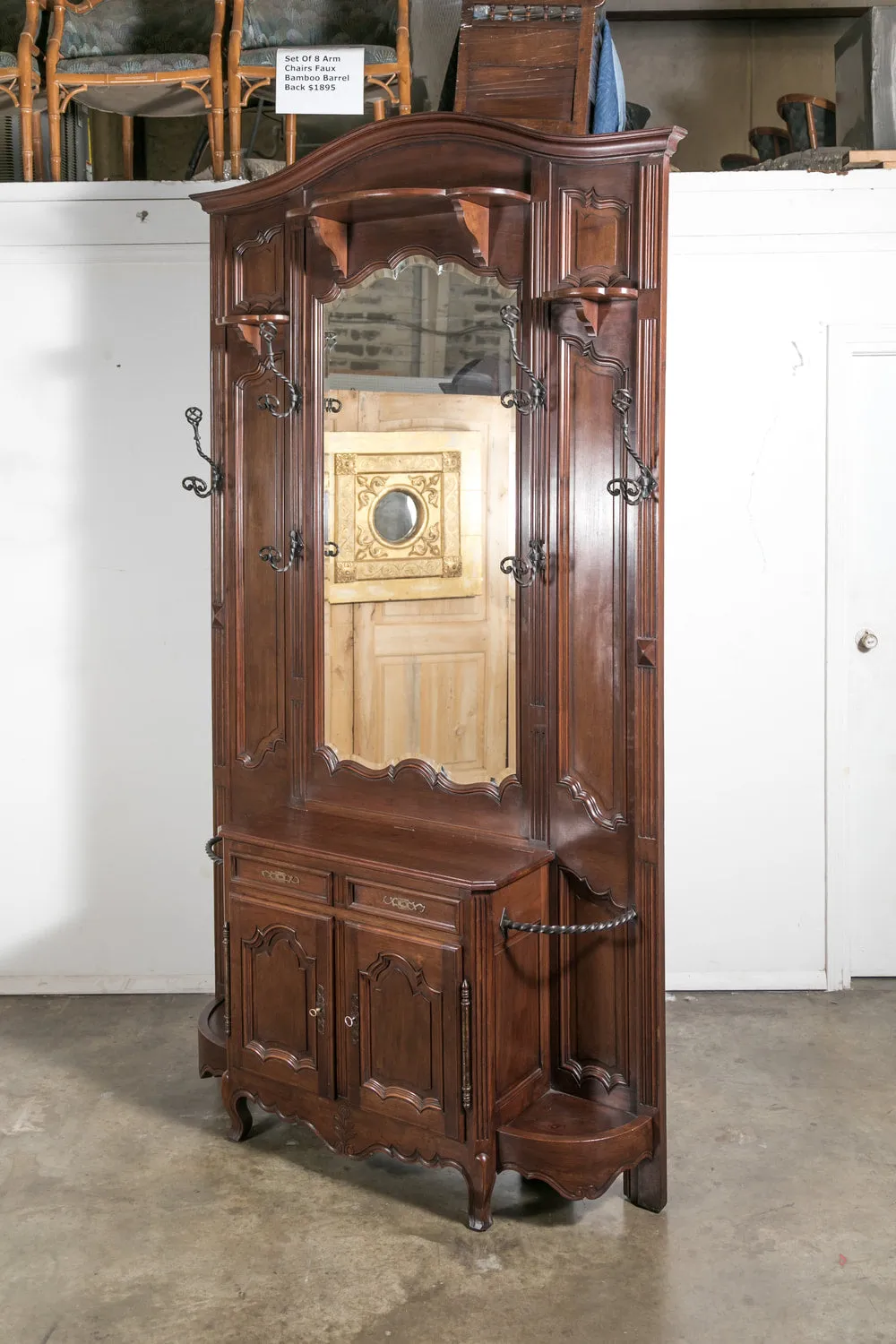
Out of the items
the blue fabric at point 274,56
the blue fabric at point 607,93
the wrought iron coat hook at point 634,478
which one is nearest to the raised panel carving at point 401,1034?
the wrought iron coat hook at point 634,478

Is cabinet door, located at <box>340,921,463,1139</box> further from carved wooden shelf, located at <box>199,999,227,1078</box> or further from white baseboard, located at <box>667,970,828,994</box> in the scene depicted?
white baseboard, located at <box>667,970,828,994</box>

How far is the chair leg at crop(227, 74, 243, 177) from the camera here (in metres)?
3.94

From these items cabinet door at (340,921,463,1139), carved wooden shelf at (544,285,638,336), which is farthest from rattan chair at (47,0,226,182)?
cabinet door at (340,921,463,1139)

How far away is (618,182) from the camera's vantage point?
267 cm

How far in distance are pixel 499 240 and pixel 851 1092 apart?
2558 millimetres

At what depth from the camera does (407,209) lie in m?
2.84

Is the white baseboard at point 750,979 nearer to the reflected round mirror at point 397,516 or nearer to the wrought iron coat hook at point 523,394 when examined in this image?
the reflected round mirror at point 397,516

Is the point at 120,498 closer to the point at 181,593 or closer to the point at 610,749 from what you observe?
the point at 181,593

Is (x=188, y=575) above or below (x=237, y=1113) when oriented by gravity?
above

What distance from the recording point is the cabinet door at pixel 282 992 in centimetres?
288

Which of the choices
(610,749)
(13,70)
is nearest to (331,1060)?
(610,749)

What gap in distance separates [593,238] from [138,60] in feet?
7.31

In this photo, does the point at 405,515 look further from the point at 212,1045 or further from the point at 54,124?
the point at 54,124

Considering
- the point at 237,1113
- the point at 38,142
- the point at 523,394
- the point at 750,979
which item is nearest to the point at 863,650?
the point at 750,979
